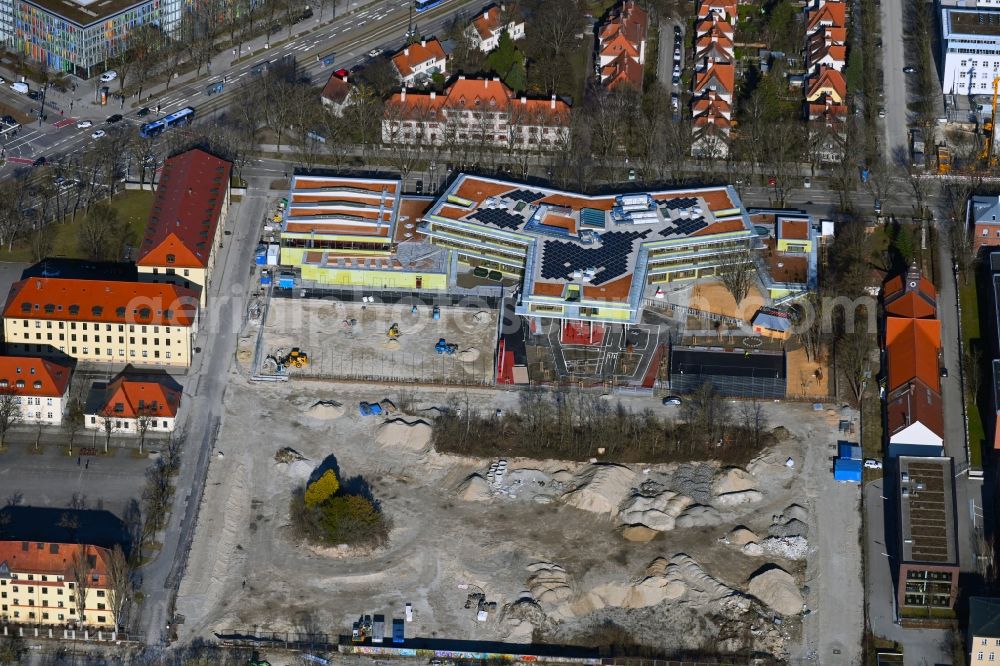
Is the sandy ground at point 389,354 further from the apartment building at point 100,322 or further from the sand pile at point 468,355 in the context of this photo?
the apartment building at point 100,322

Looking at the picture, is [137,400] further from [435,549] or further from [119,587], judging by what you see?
[435,549]

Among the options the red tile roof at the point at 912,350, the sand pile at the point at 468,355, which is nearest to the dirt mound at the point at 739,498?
the red tile roof at the point at 912,350

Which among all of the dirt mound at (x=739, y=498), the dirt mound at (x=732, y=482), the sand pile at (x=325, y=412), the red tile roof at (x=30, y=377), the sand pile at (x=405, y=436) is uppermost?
the red tile roof at (x=30, y=377)

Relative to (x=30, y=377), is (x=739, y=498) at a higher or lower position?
lower

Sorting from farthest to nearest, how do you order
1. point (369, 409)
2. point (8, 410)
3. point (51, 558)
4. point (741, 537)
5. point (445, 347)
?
point (445, 347) → point (369, 409) → point (8, 410) → point (741, 537) → point (51, 558)

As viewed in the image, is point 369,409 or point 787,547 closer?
point 787,547

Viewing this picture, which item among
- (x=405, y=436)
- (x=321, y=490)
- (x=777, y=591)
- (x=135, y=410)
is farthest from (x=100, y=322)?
(x=777, y=591)

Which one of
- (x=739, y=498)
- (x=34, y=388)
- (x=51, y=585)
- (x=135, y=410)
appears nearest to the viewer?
(x=51, y=585)
